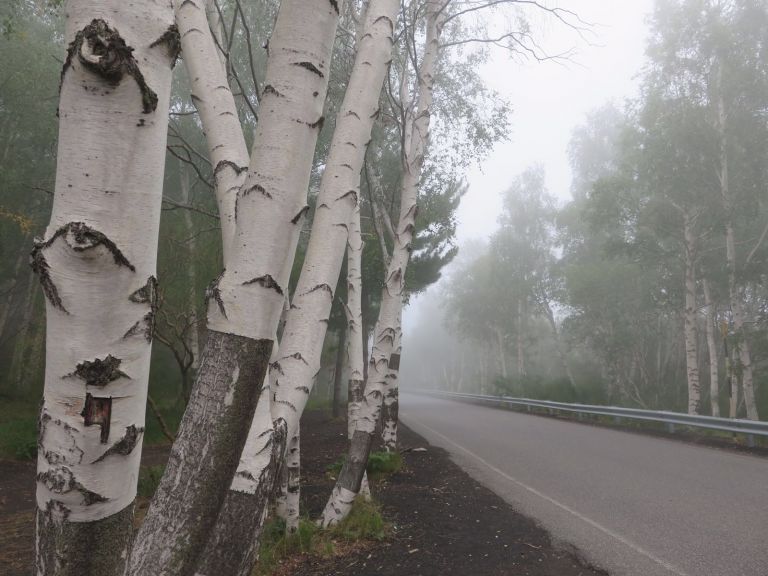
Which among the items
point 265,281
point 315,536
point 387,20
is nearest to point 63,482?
point 265,281

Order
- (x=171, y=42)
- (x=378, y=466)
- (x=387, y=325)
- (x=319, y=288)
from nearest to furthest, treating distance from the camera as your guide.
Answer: (x=171, y=42) → (x=319, y=288) → (x=387, y=325) → (x=378, y=466)

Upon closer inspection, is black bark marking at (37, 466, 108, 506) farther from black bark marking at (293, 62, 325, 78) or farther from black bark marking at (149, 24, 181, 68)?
black bark marking at (293, 62, 325, 78)

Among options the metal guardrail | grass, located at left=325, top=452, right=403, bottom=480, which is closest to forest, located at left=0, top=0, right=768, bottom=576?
grass, located at left=325, top=452, right=403, bottom=480

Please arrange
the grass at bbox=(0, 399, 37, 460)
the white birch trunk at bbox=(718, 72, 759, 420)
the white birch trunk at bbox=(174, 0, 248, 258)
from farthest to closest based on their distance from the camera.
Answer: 1. the white birch trunk at bbox=(718, 72, 759, 420)
2. the grass at bbox=(0, 399, 37, 460)
3. the white birch trunk at bbox=(174, 0, 248, 258)

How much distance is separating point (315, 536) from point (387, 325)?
215cm

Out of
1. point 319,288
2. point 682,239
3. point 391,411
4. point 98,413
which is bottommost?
point 391,411

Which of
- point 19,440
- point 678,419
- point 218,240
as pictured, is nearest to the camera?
point 19,440

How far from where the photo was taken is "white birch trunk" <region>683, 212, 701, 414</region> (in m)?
15.9

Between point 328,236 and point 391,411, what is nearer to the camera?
point 328,236

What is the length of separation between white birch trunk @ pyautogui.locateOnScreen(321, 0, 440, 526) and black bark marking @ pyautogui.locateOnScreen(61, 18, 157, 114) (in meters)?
4.39

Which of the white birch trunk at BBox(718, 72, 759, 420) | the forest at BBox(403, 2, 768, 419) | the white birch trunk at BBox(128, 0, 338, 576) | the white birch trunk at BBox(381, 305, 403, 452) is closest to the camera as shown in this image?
the white birch trunk at BBox(128, 0, 338, 576)

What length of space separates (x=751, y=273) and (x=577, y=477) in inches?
517

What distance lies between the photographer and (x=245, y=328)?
1379mm

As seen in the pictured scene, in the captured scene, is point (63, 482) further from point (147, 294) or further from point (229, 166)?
point (229, 166)
